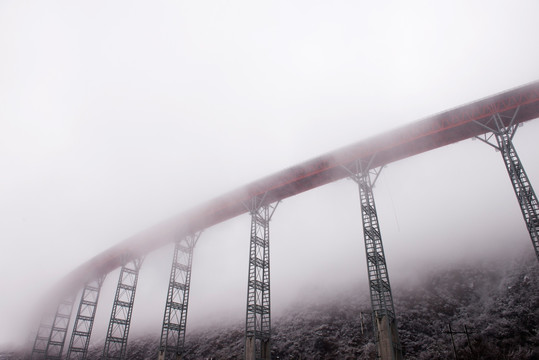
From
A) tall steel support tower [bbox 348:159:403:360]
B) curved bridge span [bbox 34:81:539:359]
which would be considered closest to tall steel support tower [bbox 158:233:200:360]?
curved bridge span [bbox 34:81:539:359]

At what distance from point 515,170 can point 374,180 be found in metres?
7.85

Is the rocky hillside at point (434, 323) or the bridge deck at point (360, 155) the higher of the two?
the bridge deck at point (360, 155)

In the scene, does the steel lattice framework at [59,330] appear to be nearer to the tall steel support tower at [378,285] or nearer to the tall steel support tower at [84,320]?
the tall steel support tower at [84,320]

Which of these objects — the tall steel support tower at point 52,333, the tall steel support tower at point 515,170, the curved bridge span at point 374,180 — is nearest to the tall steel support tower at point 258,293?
the curved bridge span at point 374,180

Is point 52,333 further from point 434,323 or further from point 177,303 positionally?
point 434,323

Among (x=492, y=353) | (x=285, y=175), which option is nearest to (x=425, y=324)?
(x=492, y=353)

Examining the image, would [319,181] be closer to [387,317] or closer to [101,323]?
[387,317]

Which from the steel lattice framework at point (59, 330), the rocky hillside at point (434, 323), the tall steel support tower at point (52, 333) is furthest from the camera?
the tall steel support tower at point (52, 333)

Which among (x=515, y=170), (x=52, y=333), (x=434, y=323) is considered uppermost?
(x=515, y=170)

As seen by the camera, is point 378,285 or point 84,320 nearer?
point 378,285

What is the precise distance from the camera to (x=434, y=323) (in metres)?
31.0

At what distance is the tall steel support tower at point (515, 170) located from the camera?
682 inches

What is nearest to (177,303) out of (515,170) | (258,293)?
(258,293)

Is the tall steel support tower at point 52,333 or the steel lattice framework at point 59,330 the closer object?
the steel lattice framework at point 59,330
